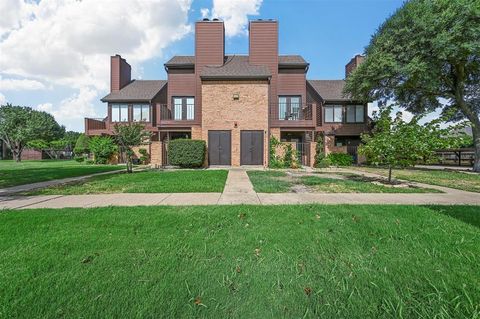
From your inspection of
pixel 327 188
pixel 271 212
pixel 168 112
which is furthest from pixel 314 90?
pixel 271 212

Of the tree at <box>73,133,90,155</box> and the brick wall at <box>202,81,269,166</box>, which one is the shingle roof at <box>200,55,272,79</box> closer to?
the brick wall at <box>202,81,269,166</box>

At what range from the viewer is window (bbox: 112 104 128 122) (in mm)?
25859

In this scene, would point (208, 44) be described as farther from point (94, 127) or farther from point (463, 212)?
point (463, 212)

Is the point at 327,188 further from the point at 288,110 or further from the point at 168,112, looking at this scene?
the point at 168,112

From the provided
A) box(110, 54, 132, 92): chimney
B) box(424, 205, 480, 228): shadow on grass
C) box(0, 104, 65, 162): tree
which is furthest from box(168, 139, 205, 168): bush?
box(0, 104, 65, 162): tree

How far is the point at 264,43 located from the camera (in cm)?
2253

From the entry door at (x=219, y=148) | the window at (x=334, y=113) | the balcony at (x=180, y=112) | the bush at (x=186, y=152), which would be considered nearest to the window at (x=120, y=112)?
the balcony at (x=180, y=112)

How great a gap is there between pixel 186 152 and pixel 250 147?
15.8 ft

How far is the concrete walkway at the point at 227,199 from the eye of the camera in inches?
240

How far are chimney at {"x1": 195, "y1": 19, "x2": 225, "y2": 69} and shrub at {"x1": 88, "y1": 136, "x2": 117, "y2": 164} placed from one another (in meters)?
10.6

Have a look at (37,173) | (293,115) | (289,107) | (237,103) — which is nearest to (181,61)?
(237,103)

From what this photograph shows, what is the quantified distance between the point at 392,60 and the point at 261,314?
61.5 ft

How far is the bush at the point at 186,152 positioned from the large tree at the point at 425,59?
12962 millimetres

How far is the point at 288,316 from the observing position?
197 cm
